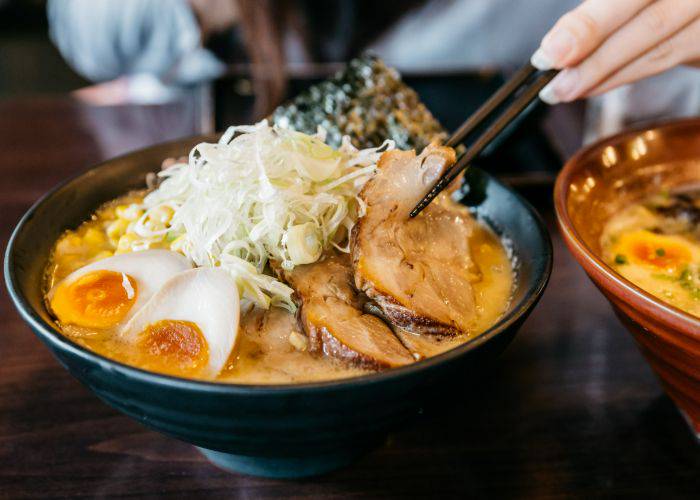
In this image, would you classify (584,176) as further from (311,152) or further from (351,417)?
(351,417)

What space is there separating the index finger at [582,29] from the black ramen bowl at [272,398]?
380 mm

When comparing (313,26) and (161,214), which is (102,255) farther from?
(313,26)

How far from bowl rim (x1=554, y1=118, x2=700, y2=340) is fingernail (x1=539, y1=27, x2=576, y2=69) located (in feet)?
0.87

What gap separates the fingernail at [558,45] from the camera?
124cm

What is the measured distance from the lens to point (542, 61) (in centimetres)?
128

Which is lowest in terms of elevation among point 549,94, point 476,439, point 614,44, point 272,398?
point 476,439

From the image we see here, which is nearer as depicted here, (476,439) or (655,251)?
(476,439)

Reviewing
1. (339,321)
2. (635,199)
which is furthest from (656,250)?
(339,321)

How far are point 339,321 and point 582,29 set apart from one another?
30.6 inches

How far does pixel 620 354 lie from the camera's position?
1.51m

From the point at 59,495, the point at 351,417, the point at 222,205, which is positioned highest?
the point at 222,205

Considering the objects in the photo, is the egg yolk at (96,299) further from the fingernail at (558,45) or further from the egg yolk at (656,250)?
the egg yolk at (656,250)

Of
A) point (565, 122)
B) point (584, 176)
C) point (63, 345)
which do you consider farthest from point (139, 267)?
point (565, 122)

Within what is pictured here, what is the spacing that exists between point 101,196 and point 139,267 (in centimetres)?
37
